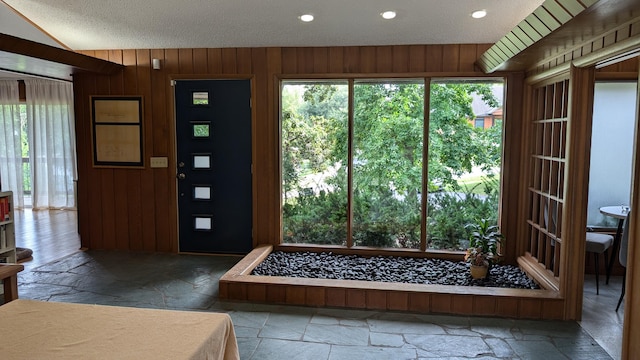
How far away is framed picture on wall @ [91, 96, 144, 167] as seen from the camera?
5207 mm

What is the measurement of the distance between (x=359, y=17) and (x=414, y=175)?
1791 millimetres

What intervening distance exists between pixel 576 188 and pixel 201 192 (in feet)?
12.7

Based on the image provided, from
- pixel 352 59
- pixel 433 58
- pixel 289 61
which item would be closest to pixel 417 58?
pixel 433 58

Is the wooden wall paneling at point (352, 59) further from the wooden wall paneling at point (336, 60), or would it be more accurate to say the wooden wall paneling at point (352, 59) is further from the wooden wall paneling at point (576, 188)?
the wooden wall paneling at point (576, 188)

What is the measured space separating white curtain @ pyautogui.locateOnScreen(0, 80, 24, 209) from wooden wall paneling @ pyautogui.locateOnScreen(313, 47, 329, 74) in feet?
21.0

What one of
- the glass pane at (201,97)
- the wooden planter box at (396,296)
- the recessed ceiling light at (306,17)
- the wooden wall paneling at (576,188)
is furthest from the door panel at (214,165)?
the wooden wall paneling at (576,188)

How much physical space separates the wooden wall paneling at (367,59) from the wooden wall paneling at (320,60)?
15.3 inches

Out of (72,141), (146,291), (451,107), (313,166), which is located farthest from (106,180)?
(451,107)

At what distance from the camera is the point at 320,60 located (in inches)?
191

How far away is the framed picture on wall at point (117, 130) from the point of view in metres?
5.21

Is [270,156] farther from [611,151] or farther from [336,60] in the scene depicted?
[611,151]

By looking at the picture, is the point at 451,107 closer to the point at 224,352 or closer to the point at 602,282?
the point at 602,282

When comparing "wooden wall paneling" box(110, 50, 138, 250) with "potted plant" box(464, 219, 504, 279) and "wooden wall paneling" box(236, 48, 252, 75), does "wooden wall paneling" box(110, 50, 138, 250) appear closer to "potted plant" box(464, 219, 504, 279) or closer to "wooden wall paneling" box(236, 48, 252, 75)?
"wooden wall paneling" box(236, 48, 252, 75)

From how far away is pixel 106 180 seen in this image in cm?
535
